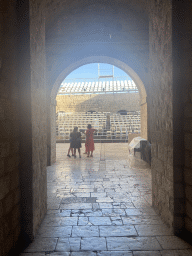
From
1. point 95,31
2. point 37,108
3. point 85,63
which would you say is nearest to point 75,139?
point 85,63

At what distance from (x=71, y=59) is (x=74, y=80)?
2574 cm

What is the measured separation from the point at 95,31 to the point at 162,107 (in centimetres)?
436

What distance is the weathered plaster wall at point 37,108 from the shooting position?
2.67m

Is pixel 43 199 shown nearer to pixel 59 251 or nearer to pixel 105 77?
pixel 59 251

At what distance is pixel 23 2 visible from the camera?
2.52m

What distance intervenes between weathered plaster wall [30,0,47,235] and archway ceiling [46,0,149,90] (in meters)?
2.66

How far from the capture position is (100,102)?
894 inches

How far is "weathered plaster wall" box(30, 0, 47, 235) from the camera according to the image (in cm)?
267

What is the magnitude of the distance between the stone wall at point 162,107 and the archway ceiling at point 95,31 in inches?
102

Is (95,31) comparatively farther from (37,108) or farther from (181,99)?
(181,99)

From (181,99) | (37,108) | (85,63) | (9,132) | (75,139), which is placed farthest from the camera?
(75,139)

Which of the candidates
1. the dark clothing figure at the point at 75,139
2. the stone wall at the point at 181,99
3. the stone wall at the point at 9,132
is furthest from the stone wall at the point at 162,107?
the dark clothing figure at the point at 75,139

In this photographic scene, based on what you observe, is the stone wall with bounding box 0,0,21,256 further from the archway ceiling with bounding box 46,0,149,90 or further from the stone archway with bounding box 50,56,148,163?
the stone archway with bounding box 50,56,148,163

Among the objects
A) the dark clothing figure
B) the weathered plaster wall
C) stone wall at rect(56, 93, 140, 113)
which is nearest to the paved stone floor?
the weathered plaster wall
